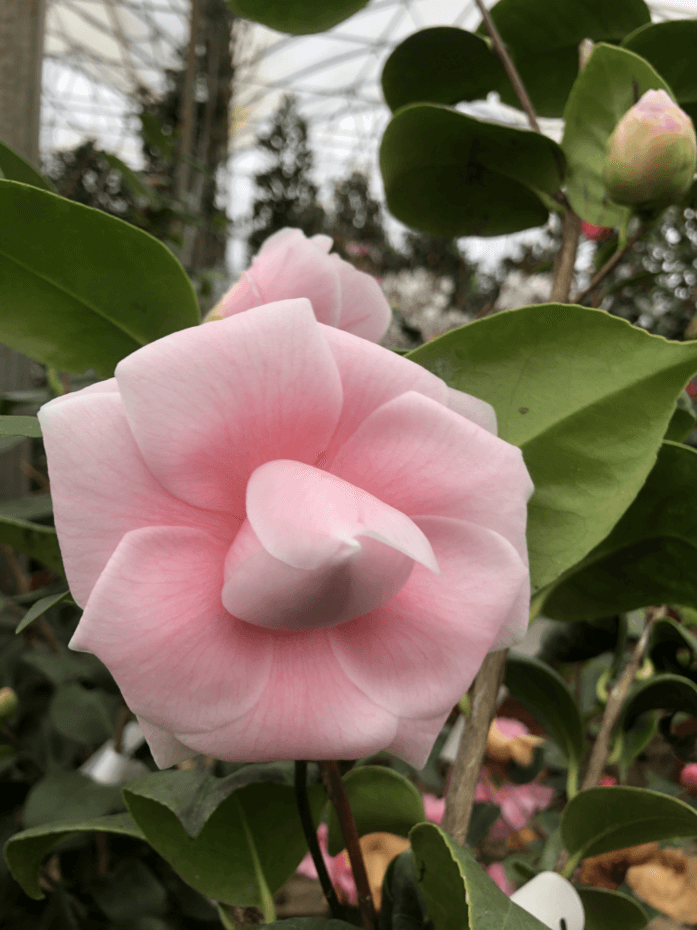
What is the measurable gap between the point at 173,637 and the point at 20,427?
0.44ft

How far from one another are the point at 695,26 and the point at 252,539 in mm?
514

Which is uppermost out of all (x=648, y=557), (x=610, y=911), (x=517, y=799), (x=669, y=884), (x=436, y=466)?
(x=436, y=466)

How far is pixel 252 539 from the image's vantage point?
0.73ft

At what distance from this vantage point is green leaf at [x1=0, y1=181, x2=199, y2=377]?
1.11 feet

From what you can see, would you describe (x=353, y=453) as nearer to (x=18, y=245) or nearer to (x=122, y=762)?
(x=18, y=245)

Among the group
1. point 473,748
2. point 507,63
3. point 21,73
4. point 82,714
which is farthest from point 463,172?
point 82,714

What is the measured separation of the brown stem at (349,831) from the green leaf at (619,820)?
0.15 metres

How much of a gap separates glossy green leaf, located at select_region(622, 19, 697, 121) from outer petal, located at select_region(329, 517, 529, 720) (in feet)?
1.41

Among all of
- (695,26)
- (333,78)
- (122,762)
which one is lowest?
(122,762)

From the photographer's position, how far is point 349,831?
0.33 metres

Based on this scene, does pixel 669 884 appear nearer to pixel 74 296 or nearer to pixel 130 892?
pixel 130 892

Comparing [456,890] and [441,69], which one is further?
[441,69]

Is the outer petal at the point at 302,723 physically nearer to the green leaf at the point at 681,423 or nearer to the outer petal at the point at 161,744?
the outer petal at the point at 161,744

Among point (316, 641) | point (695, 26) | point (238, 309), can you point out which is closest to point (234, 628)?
point (316, 641)
